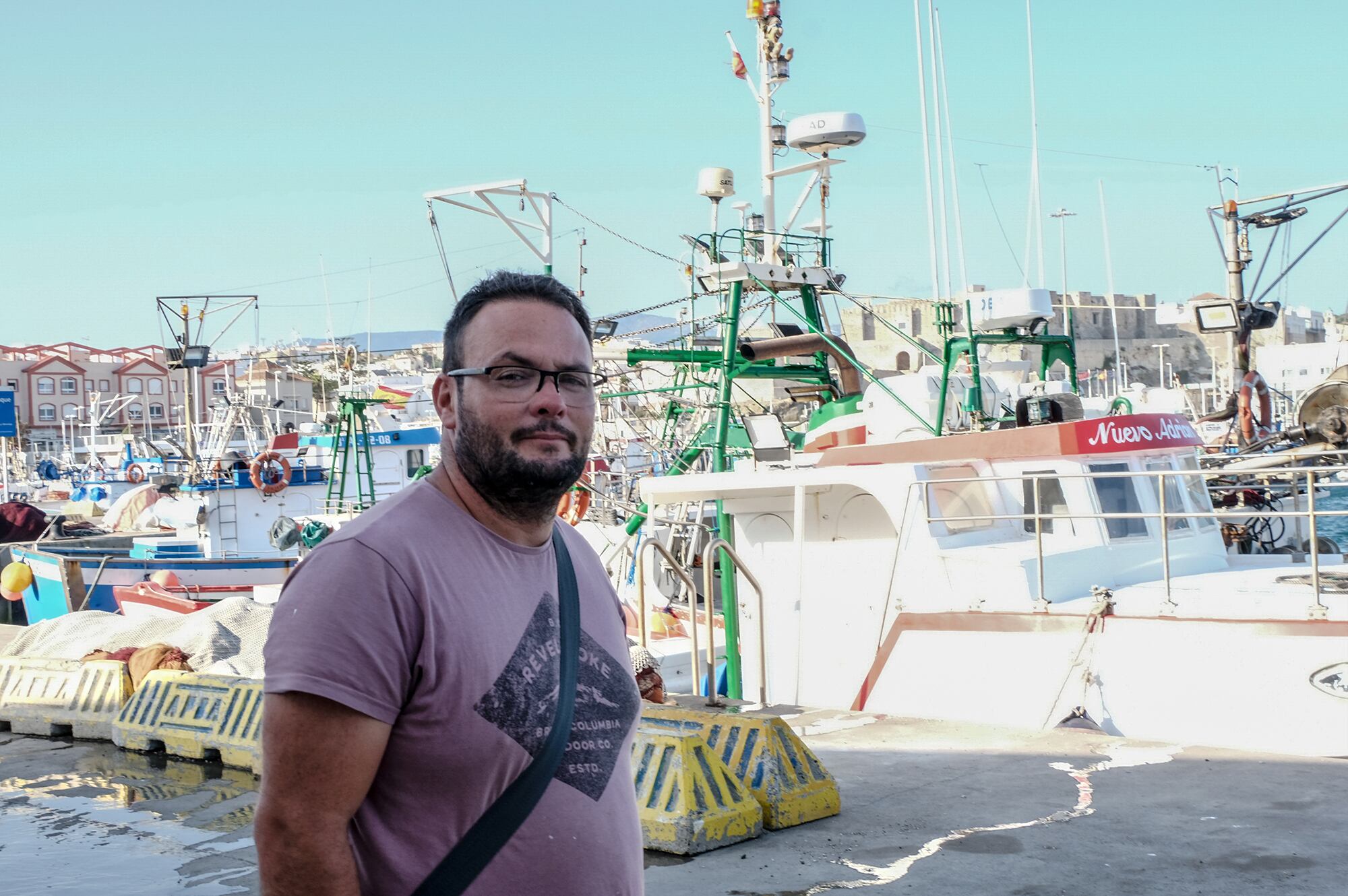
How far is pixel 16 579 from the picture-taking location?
20.8 metres

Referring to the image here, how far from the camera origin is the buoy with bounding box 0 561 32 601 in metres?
20.8

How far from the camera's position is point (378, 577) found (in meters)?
1.92

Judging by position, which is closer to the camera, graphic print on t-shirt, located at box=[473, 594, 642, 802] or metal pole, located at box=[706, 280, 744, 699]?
graphic print on t-shirt, located at box=[473, 594, 642, 802]

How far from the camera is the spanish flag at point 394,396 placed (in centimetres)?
3436

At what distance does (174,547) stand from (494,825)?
988 inches

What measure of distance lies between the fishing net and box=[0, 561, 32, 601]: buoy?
10483 mm

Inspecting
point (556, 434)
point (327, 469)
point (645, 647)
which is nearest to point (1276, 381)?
point (327, 469)

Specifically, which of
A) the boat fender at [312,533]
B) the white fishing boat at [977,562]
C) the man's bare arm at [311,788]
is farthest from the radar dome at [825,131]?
the man's bare arm at [311,788]

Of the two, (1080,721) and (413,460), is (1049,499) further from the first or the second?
(413,460)

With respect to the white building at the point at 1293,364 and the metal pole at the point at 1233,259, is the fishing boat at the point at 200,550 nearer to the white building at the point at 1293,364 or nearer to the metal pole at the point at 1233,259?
the metal pole at the point at 1233,259

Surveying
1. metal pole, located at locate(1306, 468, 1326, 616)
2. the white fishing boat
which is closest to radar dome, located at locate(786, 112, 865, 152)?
the white fishing boat

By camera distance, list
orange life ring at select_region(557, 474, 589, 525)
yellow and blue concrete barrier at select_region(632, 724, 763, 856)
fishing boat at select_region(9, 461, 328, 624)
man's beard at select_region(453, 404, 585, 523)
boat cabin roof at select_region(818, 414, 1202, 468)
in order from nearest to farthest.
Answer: man's beard at select_region(453, 404, 585, 523), yellow and blue concrete barrier at select_region(632, 724, 763, 856), boat cabin roof at select_region(818, 414, 1202, 468), orange life ring at select_region(557, 474, 589, 525), fishing boat at select_region(9, 461, 328, 624)

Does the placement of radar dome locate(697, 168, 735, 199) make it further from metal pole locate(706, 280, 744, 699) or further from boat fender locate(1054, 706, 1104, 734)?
boat fender locate(1054, 706, 1104, 734)

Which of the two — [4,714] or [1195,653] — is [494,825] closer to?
[1195,653]
